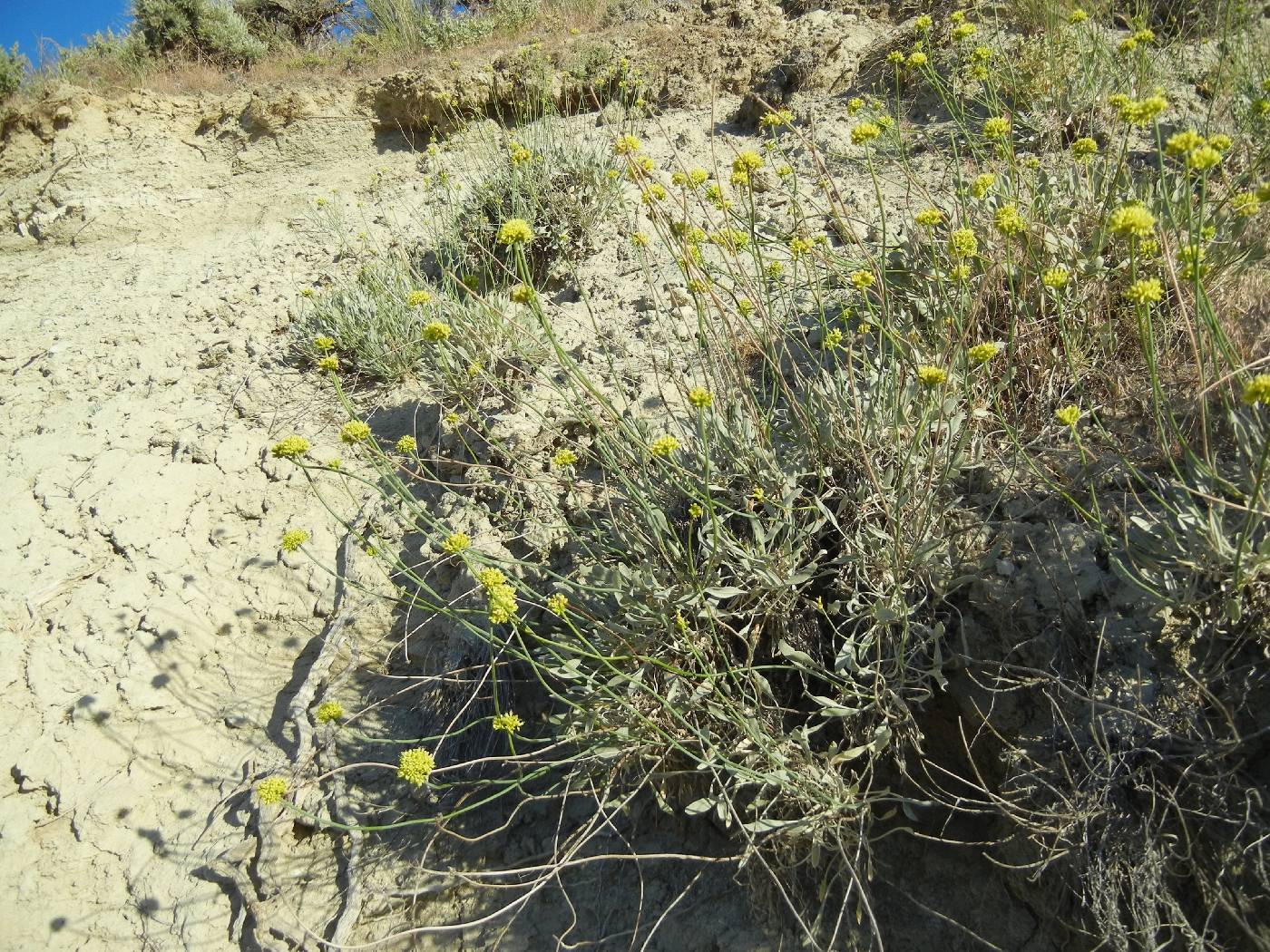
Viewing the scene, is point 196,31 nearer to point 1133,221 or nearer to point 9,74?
point 9,74

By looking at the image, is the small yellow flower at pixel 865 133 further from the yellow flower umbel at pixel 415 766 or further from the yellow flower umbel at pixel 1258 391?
the yellow flower umbel at pixel 415 766

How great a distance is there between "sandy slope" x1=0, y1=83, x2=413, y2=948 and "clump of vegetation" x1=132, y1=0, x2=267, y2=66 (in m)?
3.11

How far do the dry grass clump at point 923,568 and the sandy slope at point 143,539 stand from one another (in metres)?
0.90

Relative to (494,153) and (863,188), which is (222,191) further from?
(863,188)

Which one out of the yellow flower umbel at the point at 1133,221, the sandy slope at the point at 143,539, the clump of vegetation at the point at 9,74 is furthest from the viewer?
the clump of vegetation at the point at 9,74

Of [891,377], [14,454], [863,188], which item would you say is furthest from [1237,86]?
[14,454]

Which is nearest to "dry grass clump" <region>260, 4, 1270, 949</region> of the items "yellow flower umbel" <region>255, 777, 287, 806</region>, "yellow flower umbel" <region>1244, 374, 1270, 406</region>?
"yellow flower umbel" <region>1244, 374, 1270, 406</region>

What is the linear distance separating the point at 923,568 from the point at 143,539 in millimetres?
3716

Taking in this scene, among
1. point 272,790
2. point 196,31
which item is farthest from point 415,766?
point 196,31

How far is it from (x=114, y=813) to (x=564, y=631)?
201 centimetres

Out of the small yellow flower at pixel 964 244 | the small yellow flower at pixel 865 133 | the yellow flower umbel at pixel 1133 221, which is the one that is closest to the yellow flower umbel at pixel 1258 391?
the yellow flower umbel at pixel 1133 221

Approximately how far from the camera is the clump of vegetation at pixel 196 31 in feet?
28.8

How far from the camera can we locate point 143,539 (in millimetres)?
3824

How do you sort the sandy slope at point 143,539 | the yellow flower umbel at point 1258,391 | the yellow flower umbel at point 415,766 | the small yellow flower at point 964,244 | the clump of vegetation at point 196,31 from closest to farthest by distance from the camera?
the yellow flower umbel at point 1258,391 → the yellow flower umbel at point 415,766 → the small yellow flower at point 964,244 → the sandy slope at point 143,539 → the clump of vegetation at point 196,31
